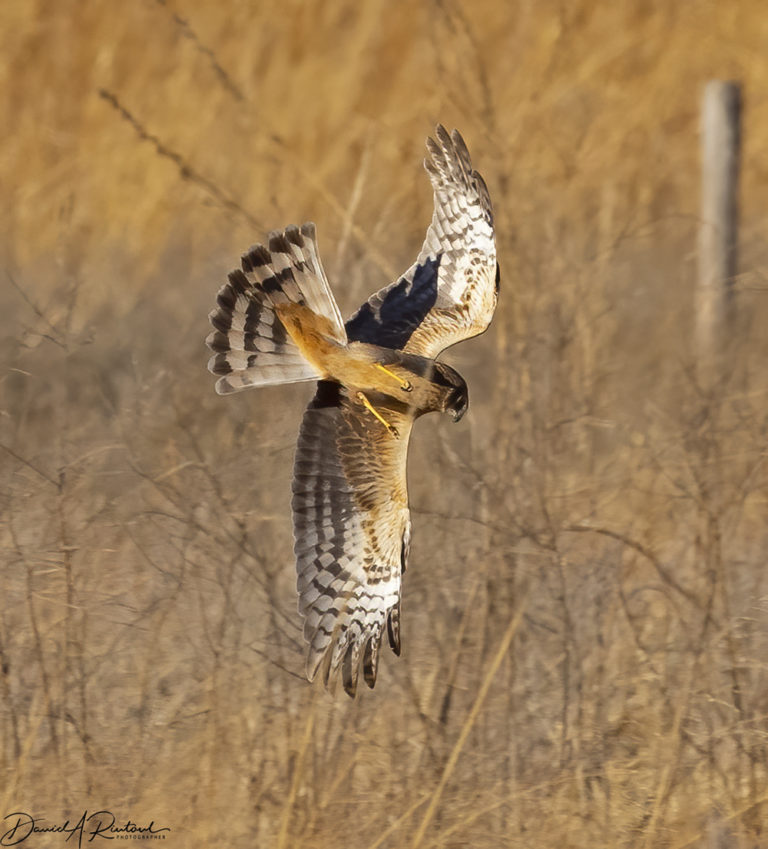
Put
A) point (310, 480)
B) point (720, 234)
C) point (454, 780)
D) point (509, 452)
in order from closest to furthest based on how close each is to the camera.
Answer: point (310, 480)
point (454, 780)
point (509, 452)
point (720, 234)

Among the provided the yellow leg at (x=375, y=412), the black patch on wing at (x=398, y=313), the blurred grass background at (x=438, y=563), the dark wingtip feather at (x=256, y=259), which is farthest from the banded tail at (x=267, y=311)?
the blurred grass background at (x=438, y=563)

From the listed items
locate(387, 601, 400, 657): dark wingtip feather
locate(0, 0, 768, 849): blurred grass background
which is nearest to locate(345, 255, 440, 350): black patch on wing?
locate(0, 0, 768, 849): blurred grass background

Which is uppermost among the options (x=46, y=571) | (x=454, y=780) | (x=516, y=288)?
(x=516, y=288)

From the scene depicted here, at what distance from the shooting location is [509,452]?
4465 mm

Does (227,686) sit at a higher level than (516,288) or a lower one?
lower

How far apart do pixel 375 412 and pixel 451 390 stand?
0.66 feet

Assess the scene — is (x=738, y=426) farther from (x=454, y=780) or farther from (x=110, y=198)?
(x=110, y=198)

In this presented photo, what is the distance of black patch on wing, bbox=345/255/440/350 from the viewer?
4.07m

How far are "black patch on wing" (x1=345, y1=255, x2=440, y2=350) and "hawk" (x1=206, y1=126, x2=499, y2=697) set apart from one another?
0.10 meters

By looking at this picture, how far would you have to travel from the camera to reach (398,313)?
4152mm

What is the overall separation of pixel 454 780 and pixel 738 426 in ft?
4.43

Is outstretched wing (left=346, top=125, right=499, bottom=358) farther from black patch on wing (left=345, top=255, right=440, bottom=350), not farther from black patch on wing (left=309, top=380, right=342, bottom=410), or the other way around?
black patch on wing (left=309, top=380, right=342, bottom=410)

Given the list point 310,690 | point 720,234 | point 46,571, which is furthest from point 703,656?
point 720,234

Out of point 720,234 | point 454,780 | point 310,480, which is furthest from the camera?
point 720,234
